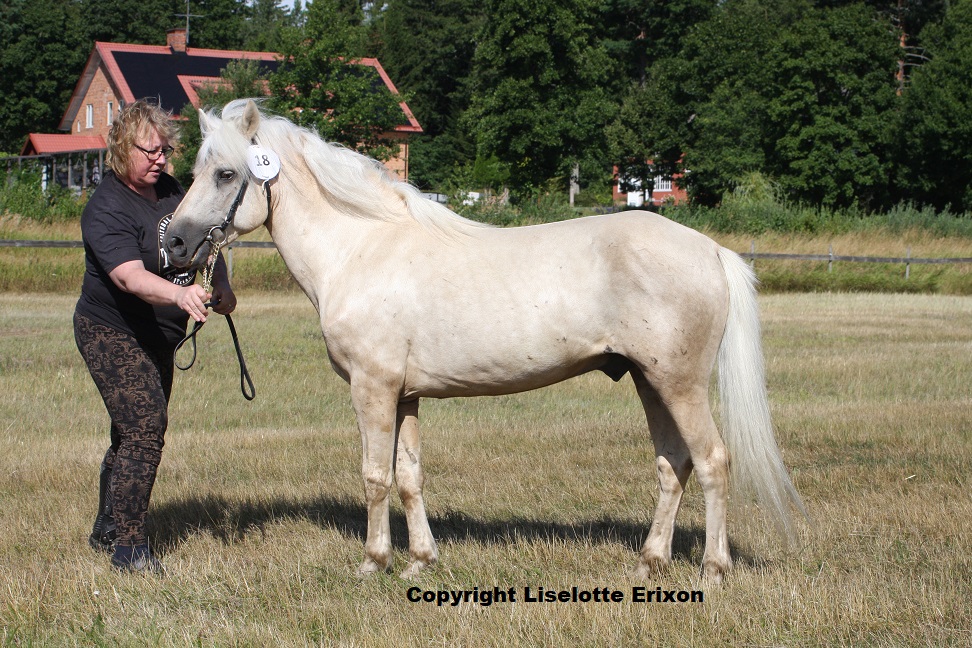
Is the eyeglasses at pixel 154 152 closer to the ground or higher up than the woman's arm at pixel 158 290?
higher up

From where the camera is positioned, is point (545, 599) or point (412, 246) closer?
point (545, 599)

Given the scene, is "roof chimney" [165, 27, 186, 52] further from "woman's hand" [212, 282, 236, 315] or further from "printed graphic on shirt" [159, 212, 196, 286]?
"printed graphic on shirt" [159, 212, 196, 286]

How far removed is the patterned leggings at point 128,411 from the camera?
15.7 feet

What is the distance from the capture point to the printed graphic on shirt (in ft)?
15.4

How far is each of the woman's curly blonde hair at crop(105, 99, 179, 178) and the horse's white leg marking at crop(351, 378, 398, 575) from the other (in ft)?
5.47

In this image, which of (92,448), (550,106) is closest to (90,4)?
(550,106)

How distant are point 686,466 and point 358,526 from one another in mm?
2185

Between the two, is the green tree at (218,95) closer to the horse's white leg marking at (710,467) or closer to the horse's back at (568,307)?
the horse's back at (568,307)

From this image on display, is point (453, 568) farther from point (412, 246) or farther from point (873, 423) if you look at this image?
point (873, 423)

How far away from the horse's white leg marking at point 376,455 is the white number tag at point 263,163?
3.81 ft

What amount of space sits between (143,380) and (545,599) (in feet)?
7.72

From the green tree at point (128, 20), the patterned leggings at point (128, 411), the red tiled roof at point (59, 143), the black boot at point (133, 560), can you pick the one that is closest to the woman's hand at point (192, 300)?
the patterned leggings at point (128, 411)

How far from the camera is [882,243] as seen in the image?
92.8 ft

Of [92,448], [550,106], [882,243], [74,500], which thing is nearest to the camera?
[74,500]
